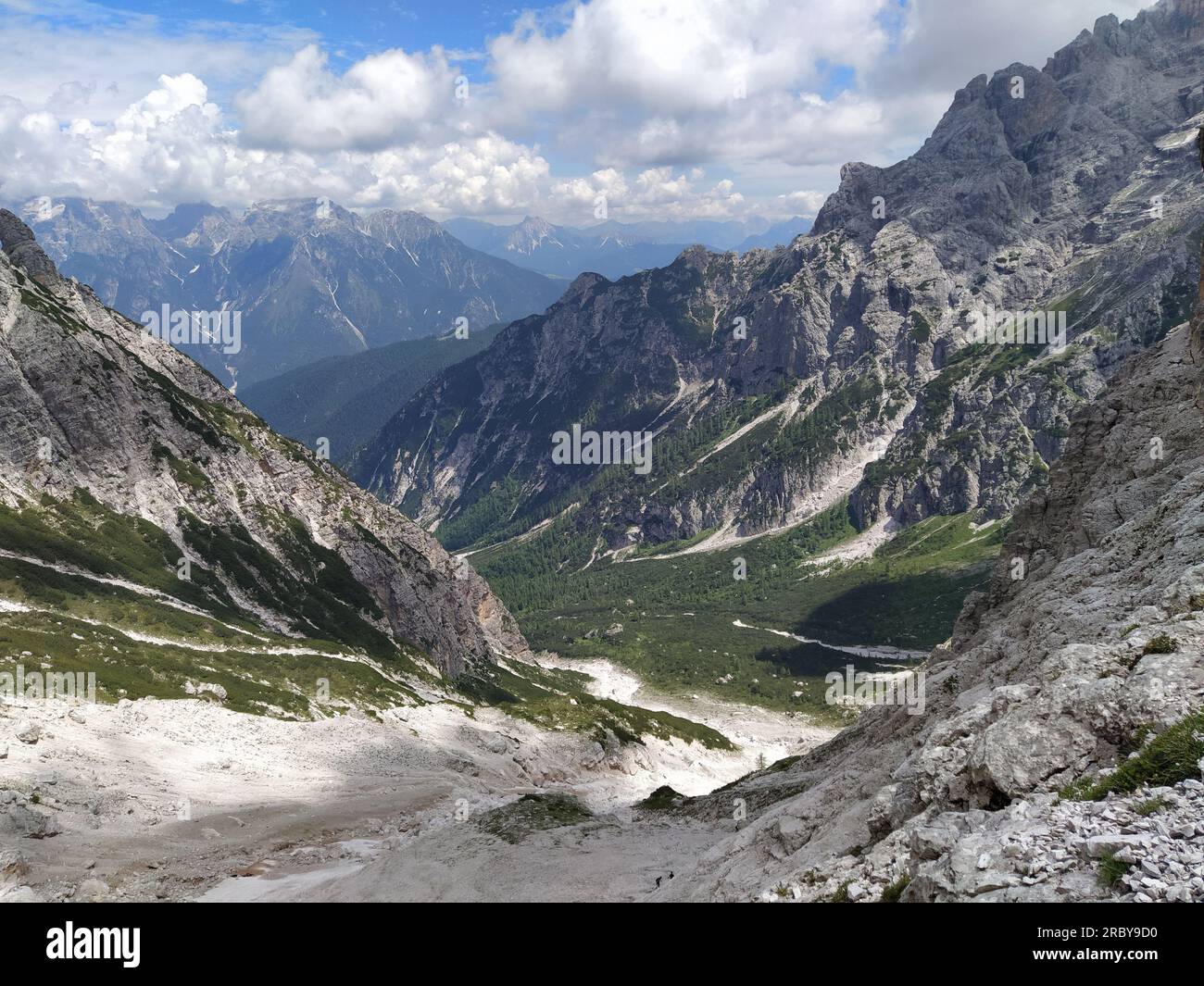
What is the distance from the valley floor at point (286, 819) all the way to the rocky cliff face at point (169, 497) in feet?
143

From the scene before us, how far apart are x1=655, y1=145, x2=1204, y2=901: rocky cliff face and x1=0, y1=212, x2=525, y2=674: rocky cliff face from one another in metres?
101

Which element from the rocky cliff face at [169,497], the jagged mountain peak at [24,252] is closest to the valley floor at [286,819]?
the rocky cliff face at [169,497]

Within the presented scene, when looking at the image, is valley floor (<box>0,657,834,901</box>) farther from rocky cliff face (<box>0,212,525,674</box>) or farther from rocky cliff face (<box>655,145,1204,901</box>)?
rocky cliff face (<box>0,212,525,674</box>)

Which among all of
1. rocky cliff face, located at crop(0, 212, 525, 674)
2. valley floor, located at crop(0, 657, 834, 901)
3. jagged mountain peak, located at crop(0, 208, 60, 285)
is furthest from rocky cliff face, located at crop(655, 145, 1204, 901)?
jagged mountain peak, located at crop(0, 208, 60, 285)

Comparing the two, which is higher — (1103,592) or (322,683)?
(1103,592)

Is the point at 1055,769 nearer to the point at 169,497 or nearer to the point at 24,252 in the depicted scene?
the point at 169,497

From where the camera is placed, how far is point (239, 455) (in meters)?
160

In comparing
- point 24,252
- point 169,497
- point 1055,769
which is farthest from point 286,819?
point 24,252

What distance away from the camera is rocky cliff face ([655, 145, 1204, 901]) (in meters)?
15.2

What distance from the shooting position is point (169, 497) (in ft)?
445
